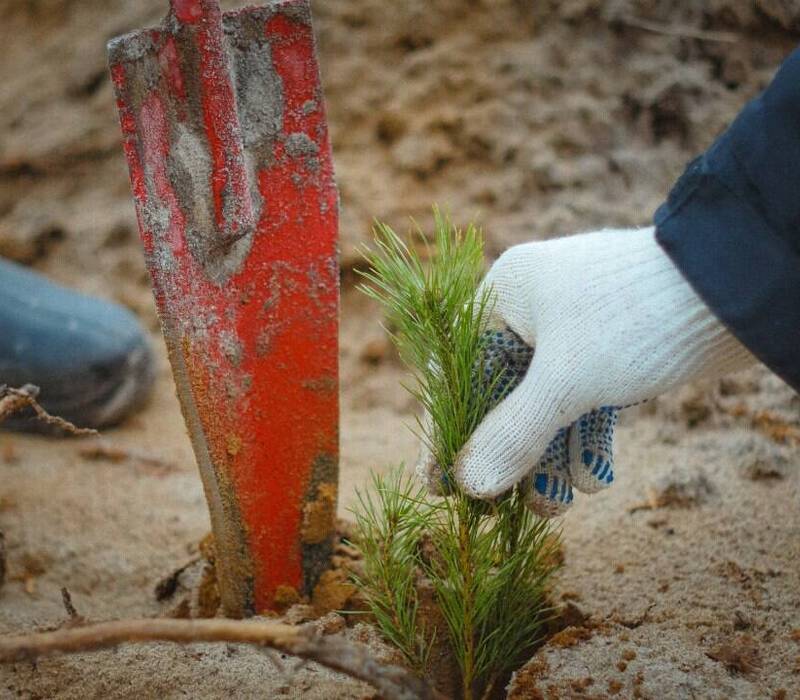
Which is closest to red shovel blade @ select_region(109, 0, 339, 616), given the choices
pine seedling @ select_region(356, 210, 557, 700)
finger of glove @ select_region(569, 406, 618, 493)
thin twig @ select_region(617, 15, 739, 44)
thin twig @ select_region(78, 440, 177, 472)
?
pine seedling @ select_region(356, 210, 557, 700)

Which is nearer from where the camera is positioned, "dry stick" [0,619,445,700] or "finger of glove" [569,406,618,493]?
"dry stick" [0,619,445,700]

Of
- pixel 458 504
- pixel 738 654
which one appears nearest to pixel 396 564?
pixel 458 504

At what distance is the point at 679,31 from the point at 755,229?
1828 mm

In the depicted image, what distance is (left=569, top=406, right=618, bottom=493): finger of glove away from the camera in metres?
1.16

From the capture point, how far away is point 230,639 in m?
0.85

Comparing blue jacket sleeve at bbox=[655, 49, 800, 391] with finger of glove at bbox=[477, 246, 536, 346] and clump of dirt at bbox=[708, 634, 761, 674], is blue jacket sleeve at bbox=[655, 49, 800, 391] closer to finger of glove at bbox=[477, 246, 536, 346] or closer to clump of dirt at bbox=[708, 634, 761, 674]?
finger of glove at bbox=[477, 246, 536, 346]

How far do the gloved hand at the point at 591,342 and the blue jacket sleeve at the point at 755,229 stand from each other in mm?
40

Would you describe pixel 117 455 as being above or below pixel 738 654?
above

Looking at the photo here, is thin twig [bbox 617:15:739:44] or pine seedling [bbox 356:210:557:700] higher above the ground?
thin twig [bbox 617:15:739:44]

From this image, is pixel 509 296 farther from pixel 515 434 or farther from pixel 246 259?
pixel 246 259

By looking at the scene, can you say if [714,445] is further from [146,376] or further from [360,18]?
[360,18]

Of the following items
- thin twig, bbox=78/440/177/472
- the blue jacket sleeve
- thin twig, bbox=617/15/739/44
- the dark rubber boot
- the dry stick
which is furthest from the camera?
thin twig, bbox=617/15/739/44

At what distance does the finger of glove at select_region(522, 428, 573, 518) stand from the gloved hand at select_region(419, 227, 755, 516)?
34mm

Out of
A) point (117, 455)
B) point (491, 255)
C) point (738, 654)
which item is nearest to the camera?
point (738, 654)
